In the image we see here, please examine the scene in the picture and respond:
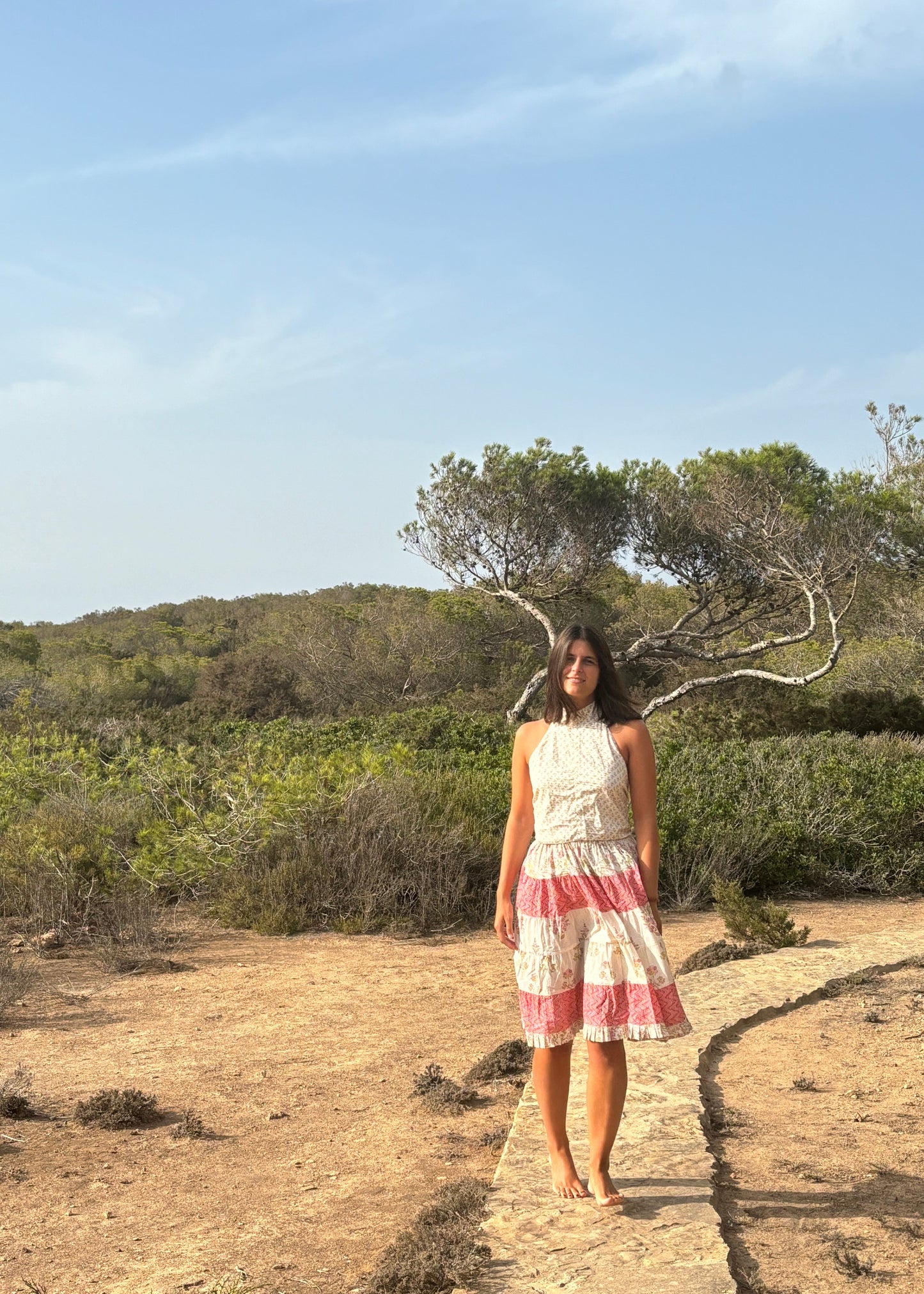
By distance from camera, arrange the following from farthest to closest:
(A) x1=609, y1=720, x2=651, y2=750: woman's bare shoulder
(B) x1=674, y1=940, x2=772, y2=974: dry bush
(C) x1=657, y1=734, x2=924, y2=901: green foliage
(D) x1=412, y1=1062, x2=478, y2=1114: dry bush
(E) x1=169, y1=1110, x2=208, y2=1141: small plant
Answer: (C) x1=657, y1=734, x2=924, y2=901: green foliage
(B) x1=674, y1=940, x2=772, y2=974: dry bush
(D) x1=412, y1=1062, x2=478, y2=1114: dry bush
(E) x1=169, y1=1110, x2=208, y2=1141: small plant
(A) x1=609, y1=720, x2=651, y2=750: woman's bare shoulder

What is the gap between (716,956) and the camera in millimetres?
6641

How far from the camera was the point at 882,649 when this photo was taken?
71.9ft

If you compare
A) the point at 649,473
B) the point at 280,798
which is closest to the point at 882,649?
the point at 649,473

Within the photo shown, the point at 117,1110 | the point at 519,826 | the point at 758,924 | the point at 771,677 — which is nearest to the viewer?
the point at 519,826

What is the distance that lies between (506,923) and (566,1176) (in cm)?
74

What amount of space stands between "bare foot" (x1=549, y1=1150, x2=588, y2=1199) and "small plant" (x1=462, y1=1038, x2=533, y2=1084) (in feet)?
5.16

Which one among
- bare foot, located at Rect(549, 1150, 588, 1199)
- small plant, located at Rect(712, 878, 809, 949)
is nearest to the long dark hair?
bare foot, located at Rect(549, 1150, 588, 1199)

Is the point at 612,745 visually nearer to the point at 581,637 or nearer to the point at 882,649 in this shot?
the point at 581,637

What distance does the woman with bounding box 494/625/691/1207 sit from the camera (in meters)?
3.24

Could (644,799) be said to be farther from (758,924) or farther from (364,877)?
(364,877)

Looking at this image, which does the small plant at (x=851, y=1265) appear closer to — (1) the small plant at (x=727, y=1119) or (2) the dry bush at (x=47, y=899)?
(1) the small plant at (x=727, y=1119)

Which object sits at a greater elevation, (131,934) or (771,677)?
(771,677)

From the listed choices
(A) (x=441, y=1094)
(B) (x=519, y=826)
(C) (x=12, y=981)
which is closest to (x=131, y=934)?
(C) (x=12, y=981)

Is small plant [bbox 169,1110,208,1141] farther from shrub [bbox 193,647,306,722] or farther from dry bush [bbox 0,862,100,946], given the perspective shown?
shrub [bbox 193,647,306,722]
